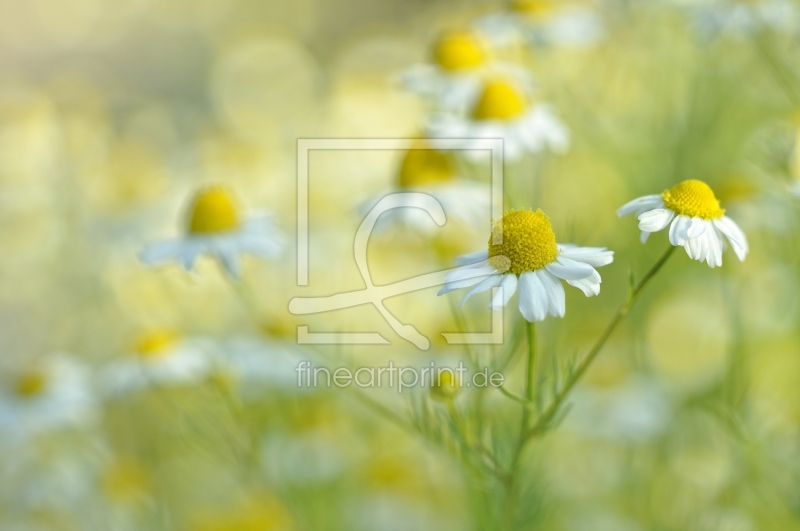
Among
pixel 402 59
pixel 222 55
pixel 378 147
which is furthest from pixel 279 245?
pixel 222 55

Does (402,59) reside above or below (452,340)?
above

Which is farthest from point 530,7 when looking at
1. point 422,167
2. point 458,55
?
point 422,167

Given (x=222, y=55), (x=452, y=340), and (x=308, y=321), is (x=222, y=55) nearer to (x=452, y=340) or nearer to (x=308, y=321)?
(x=308, y=321)

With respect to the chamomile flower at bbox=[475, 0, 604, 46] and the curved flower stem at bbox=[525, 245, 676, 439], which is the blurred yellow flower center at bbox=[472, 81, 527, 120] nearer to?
the chamomile flower at bbox=[475, 0, 604, 46]

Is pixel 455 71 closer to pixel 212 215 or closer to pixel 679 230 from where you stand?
pixel 212 215

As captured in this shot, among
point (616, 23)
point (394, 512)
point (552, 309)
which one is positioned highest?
point (616, 23)

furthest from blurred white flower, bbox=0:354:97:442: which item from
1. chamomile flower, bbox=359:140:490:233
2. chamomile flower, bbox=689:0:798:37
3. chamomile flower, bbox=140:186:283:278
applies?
chamomile flower, bbox=689:0:798:37
